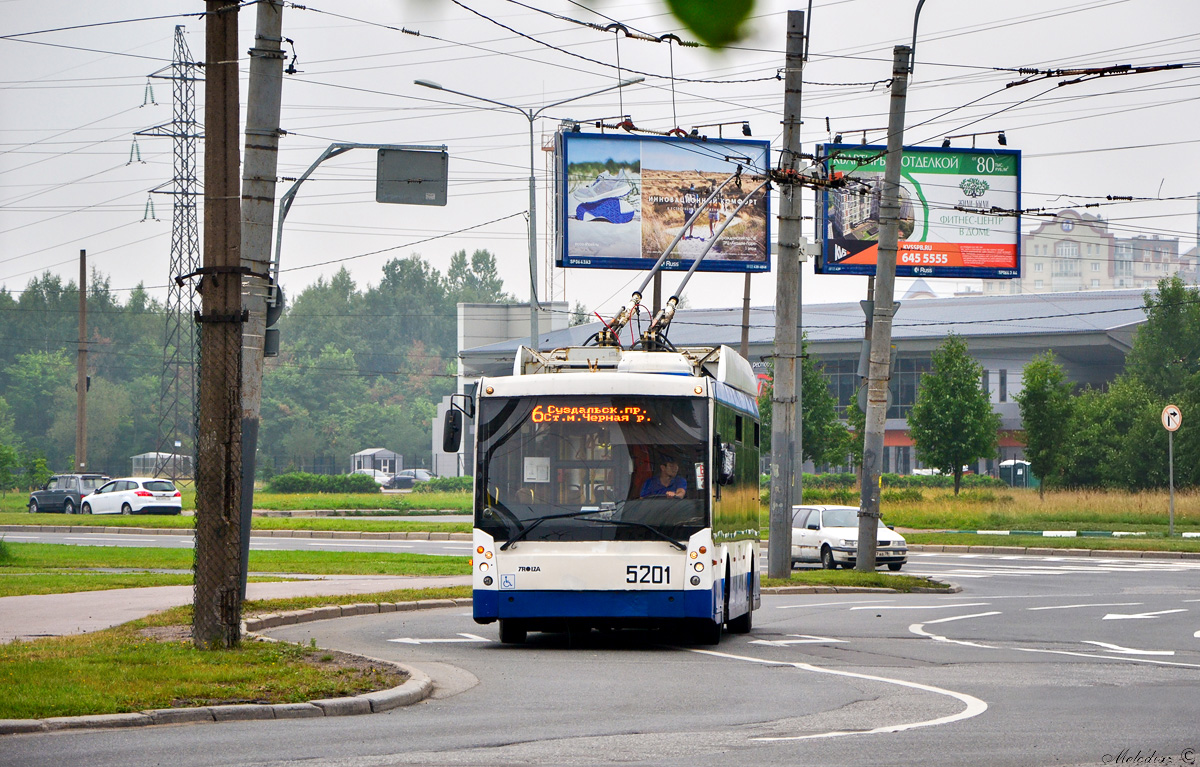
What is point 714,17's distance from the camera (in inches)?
63.7

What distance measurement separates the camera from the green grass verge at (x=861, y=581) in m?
24.0

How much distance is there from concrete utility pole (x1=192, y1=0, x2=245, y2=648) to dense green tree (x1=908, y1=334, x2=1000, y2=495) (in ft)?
125

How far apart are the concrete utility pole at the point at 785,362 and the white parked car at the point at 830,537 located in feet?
21.3

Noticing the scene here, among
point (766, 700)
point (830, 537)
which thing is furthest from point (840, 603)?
point (766, 700)

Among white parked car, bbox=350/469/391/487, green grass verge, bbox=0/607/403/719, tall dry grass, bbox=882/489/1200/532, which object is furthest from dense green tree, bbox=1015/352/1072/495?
white parked car, bbox=350/469/391/487

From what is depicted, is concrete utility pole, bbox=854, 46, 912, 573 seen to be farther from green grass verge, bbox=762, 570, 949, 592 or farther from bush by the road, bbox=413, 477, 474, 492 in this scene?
bush by the road, bbox=413, 477, 474, 492

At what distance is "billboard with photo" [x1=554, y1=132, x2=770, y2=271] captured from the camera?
3603cm

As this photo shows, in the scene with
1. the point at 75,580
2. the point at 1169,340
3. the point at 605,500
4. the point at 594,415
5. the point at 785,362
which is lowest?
the point at 75,580

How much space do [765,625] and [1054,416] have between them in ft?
104

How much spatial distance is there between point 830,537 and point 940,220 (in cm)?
1145

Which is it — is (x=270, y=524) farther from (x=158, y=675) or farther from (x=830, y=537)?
(x=158, y=675)

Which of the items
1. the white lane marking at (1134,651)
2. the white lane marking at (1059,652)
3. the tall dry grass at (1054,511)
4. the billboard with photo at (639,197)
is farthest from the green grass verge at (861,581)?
the tall dry grass at (1054,511)

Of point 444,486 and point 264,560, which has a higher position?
point 444,486

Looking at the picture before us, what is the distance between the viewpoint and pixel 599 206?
36.3 metres
